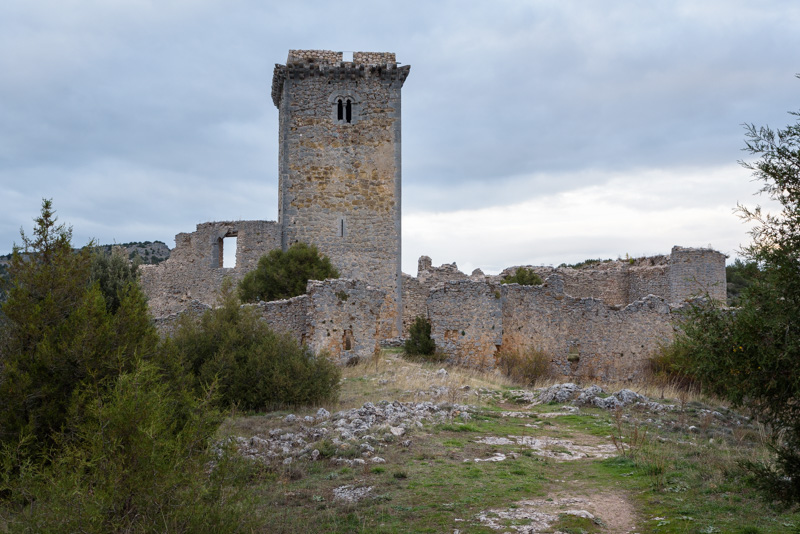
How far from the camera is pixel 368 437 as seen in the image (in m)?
9.52

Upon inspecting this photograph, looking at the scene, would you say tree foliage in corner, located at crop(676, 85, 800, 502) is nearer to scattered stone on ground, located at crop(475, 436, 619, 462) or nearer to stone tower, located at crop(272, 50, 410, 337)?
scattered stone on ground, located at crop(475, 436, 619, 462)

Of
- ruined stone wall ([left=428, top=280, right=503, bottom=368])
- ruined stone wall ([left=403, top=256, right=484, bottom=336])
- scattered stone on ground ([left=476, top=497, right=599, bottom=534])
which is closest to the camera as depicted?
scattered stone on ground ([left=476, top=497, right=599, bottom=534])

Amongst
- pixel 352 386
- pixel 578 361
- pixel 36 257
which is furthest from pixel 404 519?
pixel 578 361

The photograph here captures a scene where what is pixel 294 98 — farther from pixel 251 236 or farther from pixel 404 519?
pixel 404 519

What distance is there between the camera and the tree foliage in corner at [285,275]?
21203mm

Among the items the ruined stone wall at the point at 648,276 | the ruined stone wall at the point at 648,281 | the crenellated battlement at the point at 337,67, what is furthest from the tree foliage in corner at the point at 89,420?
the ruined stone wall at the point at 648,281

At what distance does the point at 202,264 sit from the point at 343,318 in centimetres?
1223

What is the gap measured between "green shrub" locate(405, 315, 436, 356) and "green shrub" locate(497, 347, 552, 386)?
5.99ft

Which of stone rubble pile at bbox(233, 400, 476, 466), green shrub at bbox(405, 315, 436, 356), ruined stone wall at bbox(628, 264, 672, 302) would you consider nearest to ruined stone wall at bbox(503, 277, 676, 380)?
green shrub at bbox(405, 315, 436, 356)

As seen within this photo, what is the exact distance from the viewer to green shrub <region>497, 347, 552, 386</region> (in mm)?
18359

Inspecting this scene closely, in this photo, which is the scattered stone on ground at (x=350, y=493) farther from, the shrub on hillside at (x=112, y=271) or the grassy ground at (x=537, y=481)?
the shrub on hillside at (x=112, y=271)

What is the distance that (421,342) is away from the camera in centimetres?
1844

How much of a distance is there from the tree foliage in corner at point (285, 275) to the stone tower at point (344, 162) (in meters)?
2.82

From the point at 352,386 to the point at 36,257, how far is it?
24.8 ft
